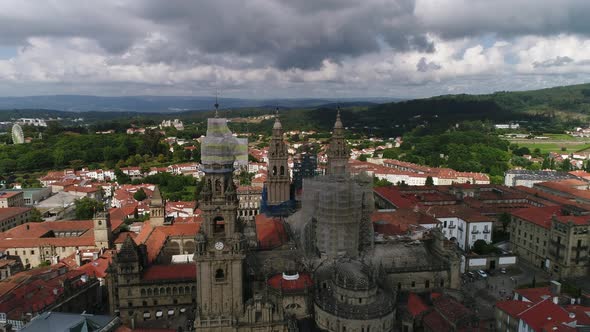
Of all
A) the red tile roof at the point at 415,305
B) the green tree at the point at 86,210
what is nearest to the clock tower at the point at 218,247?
the red tile roof at the point at 415,305

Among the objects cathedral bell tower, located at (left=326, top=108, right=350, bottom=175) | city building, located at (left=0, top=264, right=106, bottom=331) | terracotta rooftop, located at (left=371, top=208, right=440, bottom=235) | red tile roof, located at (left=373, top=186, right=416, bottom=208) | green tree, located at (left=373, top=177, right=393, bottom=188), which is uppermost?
cathedral bell tower, located at (left=326, top=108, right=350, bottom=175)

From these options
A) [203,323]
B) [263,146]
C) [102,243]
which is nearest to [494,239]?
[203,323]

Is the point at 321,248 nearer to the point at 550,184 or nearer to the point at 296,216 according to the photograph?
the point at 296,216

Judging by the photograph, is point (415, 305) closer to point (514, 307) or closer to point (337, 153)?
point (514, 307)

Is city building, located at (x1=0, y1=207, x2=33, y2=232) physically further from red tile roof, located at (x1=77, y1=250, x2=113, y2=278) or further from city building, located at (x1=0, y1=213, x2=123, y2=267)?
red tile roof, located at (x1=77, y1=250, x2=113, y2=278)

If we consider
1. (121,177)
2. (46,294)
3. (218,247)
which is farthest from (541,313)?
(121,177)

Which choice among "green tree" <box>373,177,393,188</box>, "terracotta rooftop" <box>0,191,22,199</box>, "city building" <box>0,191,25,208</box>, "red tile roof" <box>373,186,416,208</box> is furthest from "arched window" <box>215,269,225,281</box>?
"green tree" <box>373,177,393,188</box>

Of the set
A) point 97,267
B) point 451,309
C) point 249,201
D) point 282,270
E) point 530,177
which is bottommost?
point 249,201
